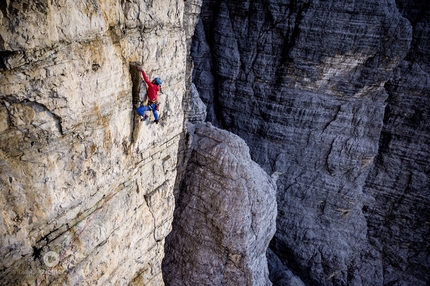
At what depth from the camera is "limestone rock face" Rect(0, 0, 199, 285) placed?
3.22 meters

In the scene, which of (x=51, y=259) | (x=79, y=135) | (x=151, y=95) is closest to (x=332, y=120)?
(x=151, y=95)

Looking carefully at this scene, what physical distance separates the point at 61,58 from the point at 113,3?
3.88 ft

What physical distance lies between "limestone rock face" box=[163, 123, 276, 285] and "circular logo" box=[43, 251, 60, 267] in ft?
16.6

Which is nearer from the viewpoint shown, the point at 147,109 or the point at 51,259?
the point at 51,259

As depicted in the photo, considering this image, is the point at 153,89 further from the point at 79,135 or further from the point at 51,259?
the point at 51,259

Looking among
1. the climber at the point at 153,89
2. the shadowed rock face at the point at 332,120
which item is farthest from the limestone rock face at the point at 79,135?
the shadowed rock face at the point at 332,120

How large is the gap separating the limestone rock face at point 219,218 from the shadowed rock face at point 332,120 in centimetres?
496

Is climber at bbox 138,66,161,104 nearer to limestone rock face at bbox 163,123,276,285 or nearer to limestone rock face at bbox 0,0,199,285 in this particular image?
limestone rock face at bbox 0,0,199,285

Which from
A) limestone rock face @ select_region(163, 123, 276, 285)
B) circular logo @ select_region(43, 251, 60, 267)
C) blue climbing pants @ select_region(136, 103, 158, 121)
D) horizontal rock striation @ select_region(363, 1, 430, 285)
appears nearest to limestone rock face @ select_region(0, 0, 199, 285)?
circular logo @ select_region(43, 251, 60, 267)

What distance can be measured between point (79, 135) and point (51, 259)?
1677 millimetres

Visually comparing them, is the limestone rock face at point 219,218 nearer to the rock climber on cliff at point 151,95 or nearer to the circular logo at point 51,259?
the rock climber on cliff at point 151,95

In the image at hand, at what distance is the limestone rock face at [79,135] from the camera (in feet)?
10.6

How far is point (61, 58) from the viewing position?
3.48 metres

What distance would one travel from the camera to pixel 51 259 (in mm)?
4000
